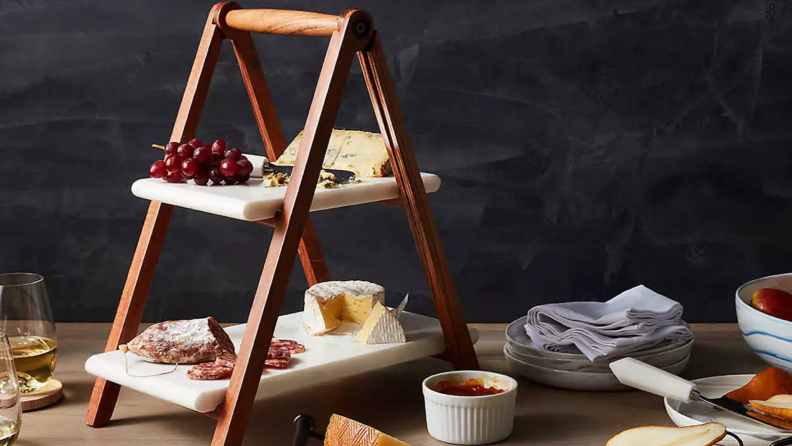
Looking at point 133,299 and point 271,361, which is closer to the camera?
point 271,361

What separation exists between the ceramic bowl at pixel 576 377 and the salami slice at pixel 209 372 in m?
0.51

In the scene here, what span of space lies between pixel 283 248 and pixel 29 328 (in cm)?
46

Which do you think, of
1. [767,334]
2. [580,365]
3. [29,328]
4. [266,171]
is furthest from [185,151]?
[767,334]

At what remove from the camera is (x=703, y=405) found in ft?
4.41

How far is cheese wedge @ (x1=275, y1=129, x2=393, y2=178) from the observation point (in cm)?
141

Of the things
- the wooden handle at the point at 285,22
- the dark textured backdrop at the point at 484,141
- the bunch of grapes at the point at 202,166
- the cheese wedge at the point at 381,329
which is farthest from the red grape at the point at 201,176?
the dark textured backdrop at the point at 484,141

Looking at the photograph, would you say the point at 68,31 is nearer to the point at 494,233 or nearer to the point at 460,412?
the point at 494,233

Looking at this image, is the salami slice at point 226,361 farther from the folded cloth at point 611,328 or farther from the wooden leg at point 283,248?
the folded cloth at point 611,328

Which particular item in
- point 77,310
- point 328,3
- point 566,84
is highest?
point 328,3

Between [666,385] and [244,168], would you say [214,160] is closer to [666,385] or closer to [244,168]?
[244,168]

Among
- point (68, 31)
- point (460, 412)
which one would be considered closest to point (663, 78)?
point (460, 412)

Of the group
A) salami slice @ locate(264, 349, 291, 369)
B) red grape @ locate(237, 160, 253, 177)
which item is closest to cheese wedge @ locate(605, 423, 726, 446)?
salami slice @ locate(264, 349, 291, 369)

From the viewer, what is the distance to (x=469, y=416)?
127 cm

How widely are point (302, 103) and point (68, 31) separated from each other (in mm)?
474
